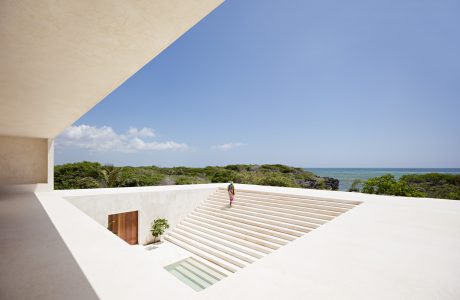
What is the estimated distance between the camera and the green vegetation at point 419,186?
10242 millimetres

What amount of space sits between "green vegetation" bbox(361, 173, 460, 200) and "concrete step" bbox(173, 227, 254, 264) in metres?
7.77

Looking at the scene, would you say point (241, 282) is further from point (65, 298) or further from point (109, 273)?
point (65, 298)

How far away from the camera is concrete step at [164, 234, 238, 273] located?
21.4ft

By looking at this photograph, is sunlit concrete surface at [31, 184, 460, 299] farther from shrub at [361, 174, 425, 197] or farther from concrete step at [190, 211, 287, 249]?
shrub at [361, 174, 425, 197]

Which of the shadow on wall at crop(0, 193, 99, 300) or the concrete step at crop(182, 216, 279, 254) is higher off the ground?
the shadow on wall at crop(0, 193, 99, 300)

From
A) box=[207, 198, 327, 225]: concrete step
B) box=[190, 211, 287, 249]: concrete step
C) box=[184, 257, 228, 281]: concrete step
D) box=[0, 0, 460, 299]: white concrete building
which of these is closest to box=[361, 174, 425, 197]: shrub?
box=[0, 0, 460, 299]: white concrete building

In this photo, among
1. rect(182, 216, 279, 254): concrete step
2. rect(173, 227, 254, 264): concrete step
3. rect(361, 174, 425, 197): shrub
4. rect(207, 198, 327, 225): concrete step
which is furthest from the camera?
rect(361, 174, 425, 197): shrub

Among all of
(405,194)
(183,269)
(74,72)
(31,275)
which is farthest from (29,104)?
(405,194)

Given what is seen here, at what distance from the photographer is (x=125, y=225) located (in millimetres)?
8750

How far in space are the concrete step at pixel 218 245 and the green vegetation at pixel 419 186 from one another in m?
7.77

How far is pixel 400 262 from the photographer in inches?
126

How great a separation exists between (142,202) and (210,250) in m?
3.51

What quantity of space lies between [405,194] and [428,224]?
603 centimetres

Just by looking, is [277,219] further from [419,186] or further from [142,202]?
[419,186]
